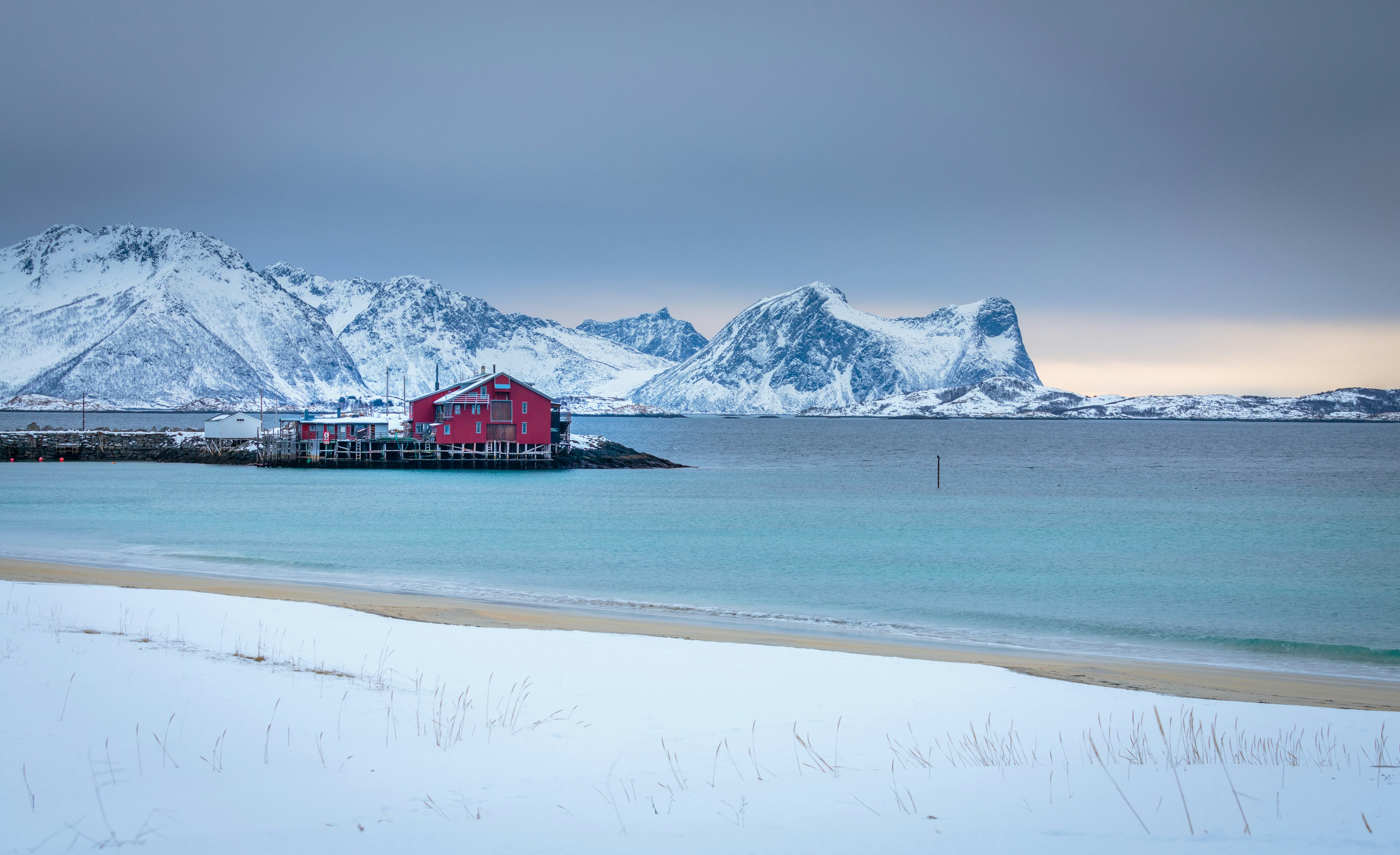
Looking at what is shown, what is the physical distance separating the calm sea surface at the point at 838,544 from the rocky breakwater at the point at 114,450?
8.18 m

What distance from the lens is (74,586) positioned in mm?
18953

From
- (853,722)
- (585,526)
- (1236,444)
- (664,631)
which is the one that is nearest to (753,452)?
(585,526)

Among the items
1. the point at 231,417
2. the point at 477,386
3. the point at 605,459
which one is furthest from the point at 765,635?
the point at 231,417

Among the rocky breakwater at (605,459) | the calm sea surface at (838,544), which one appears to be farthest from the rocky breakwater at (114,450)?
the rocky breakwater at (605,459)

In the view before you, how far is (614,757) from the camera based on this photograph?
8281mm

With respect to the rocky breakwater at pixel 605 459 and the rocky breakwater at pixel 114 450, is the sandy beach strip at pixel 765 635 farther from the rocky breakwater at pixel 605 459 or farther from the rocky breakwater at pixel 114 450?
the rocky breakwater at pixel 114 450

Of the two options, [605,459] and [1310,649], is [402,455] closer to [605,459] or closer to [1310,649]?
[605,459]

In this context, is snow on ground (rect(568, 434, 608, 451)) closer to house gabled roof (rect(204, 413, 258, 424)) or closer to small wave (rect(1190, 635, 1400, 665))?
house gabled roof (rect(204, 413, 258, 424))

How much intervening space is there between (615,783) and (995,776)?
3.22 m

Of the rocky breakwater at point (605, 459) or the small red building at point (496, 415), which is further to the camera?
the rocky breakwater at point (605, 459)

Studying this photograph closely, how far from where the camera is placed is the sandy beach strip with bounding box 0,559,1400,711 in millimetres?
14609

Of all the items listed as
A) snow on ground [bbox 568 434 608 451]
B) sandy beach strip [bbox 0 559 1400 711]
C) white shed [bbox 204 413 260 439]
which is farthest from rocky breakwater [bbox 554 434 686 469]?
sandy beach strip [bbox 0 559 1400 711]

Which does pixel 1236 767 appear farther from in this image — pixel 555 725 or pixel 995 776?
pixel 555 725

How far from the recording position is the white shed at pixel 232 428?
93.8 meters
